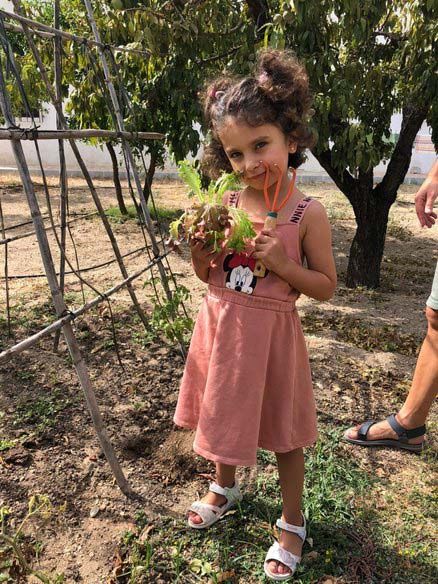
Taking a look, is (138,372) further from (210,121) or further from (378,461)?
(210,121)

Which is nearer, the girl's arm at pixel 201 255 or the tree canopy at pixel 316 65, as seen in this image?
the girl's arm at pixel 201 255

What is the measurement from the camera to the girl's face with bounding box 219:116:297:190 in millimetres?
1387

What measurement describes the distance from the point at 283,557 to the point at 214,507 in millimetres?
303

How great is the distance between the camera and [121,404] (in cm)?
254

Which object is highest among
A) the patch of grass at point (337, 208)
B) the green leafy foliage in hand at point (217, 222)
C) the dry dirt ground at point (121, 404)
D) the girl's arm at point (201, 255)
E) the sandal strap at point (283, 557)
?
the green leafy foliage in hand at point (217, 222)

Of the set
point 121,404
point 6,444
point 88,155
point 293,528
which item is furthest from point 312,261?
point 88,155

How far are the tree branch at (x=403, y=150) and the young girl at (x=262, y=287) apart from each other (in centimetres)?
305

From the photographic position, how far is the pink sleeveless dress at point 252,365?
1.45 metres

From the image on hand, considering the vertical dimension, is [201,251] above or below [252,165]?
below

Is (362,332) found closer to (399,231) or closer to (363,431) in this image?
(363,431)

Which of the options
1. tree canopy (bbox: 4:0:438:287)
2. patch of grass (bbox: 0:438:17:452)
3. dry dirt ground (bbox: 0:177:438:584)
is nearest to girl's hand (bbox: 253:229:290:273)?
dry dirt ground (bbox: 0:177:438:584)

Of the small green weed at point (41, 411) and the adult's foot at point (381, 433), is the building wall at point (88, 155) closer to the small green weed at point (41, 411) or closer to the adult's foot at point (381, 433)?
the small green weed at point (41, 411)

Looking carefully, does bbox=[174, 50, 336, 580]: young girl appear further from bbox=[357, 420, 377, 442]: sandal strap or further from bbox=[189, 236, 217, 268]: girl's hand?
bbox=[357, 420, 377, 442]: sandal strap

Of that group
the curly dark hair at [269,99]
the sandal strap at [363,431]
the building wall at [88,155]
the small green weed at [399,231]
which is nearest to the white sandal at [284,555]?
the sandal strap at [363,431]
